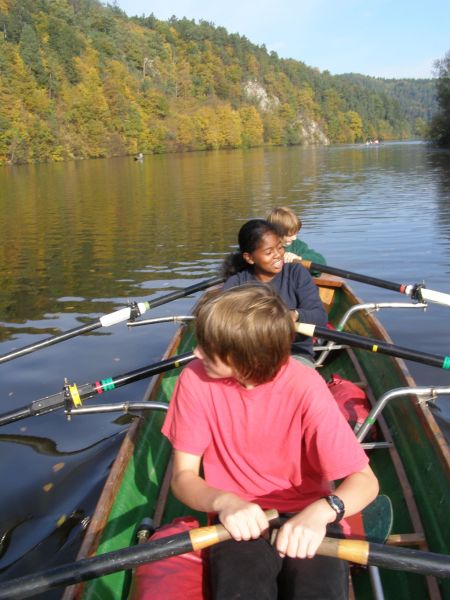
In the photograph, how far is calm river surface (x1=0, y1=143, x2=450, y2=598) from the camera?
527cm

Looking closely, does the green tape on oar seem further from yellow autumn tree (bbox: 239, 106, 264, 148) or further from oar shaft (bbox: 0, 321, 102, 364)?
yellow autumn tree (bbox: 239, 106, 264, 148)

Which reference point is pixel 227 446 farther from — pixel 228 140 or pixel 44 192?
pixel 228 140

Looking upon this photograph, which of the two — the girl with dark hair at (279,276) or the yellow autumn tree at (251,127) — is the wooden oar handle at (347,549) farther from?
the yellow autumn tree at (251,127)

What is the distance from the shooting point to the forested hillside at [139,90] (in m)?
73.9

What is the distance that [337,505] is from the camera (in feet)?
7.47

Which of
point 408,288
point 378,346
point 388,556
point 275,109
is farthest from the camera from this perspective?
point 275,109

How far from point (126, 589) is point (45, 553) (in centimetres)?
158

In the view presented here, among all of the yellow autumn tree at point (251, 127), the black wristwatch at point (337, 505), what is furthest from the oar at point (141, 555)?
the yellow autumn tree at point (251, 127)

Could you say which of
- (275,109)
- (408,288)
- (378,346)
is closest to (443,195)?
(408,288)

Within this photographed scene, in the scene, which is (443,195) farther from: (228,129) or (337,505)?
(228,129)

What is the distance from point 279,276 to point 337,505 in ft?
9.88

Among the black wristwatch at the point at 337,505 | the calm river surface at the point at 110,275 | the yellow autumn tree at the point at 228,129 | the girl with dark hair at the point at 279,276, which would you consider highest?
the yellow autumn tree at the point at 228,129

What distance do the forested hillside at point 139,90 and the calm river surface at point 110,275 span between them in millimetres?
45805

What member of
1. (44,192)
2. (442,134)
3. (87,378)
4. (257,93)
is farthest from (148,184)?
(257,93)
